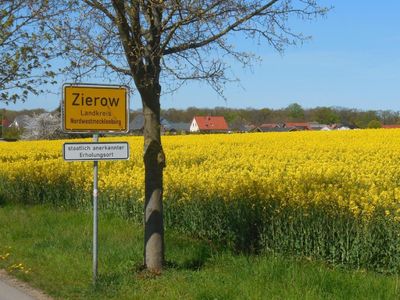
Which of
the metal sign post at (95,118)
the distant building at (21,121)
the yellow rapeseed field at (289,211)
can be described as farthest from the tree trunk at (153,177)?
the distant building at (21,121)

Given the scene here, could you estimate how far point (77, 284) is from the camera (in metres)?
7.16

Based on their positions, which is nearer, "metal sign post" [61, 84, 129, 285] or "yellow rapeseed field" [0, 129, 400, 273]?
"metal sign post" [61, 84, 129, 285]

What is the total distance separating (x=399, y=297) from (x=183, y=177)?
7.14 m

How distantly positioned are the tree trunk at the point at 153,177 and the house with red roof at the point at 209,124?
4392 inches

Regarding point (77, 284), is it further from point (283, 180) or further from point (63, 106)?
point (283, 180)

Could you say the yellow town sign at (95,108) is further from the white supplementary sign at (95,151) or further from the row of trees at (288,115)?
the row of trees at (288,115)

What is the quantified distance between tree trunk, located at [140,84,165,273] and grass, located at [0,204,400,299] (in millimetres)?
310

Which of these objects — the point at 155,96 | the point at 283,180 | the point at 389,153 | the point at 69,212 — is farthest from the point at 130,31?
the point at 389,153

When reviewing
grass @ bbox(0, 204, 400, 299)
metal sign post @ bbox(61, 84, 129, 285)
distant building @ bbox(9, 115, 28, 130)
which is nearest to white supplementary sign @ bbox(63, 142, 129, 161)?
metal sign post @ bbox(61, 84, 129, 285)

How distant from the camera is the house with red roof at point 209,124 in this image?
12106 cm

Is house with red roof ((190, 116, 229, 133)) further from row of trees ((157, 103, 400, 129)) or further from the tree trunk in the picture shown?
the tree trunk

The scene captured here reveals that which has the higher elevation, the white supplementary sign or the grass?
the white supplementary sign

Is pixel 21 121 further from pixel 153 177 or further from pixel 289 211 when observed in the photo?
pixel 153 177

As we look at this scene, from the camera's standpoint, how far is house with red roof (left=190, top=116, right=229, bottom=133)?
397 feet
